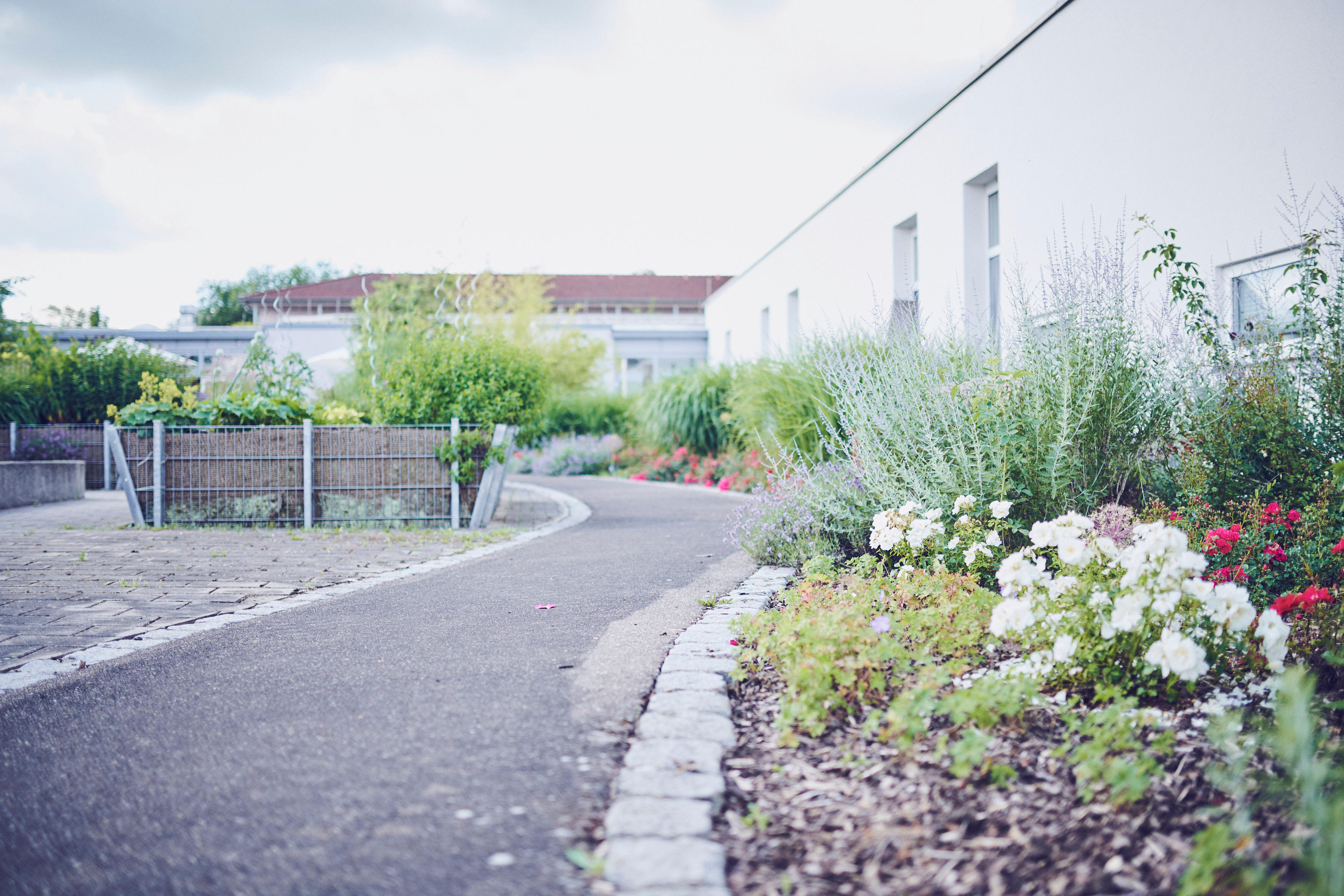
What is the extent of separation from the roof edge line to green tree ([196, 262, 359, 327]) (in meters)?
51.9

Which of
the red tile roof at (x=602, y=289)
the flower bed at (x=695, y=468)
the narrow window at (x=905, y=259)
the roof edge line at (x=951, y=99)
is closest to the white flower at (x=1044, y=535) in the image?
the roof edge line at (x=951, y=99)

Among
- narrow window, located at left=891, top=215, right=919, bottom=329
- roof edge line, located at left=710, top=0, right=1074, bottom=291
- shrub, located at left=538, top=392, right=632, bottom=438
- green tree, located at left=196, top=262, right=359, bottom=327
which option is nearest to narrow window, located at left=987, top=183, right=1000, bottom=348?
roof edge line, located at left=710, top=0, right=1074, bottom=291

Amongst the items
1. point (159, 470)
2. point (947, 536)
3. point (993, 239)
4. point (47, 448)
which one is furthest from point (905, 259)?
point (47, 448)

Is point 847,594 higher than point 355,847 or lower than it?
higher

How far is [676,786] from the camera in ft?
6.09

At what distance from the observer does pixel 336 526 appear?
7.28 meters

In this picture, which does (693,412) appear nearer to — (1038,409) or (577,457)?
(577,457)

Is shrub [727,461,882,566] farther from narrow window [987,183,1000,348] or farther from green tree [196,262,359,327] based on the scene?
green tree [196,262,359,327]

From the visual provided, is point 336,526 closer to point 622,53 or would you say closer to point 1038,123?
point 622,53

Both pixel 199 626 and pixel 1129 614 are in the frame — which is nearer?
pixel 1129 614

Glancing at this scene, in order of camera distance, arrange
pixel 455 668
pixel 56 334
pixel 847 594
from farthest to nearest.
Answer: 1. pixel 56 334
2. pixel 847 594
3. pixel 455 668

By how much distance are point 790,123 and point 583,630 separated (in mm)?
10735

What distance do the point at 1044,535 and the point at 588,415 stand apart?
15.1 metres

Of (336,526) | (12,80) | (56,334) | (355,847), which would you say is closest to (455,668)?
(355,847)
